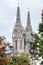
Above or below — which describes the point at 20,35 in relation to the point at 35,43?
below

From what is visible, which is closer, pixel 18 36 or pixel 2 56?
pixel 2 56

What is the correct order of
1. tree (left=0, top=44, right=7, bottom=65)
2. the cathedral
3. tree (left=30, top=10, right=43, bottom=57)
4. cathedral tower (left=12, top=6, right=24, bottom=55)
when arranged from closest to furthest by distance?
tree (left=30, top=10, right=43, bottom=57), tree (left=0, top=44, right=7, bottom=65), the cathedral, cathedral tower (left=12, top=6, right=24, bottom=55)

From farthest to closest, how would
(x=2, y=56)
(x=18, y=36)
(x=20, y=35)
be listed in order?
(x=20, y=35) < (x=18, y=36) < (x=2, y=56)

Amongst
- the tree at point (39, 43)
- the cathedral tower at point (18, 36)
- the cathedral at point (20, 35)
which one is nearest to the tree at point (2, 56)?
the tree at point (39, 43)

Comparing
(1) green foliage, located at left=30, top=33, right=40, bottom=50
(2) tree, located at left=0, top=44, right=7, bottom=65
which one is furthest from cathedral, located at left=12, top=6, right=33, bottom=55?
(1) green foliage, located at left=30, top=33, right=40, bottom=50

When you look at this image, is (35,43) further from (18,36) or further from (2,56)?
(18,36)

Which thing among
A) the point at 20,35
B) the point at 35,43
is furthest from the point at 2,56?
the point at 20,35

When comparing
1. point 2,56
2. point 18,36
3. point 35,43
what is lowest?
point 18,36

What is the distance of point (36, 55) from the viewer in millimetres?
27766

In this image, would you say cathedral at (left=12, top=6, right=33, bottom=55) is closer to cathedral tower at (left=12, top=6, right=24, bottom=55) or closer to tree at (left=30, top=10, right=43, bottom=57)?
cathedral tower at (left=12, top=6, right=24, bottom=55)

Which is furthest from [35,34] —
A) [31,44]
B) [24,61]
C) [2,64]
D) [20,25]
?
[20,25]

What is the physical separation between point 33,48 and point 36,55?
1.02 metres

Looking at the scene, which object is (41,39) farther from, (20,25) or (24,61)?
(20,25)

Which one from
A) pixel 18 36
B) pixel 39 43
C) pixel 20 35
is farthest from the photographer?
pixel 20 35
